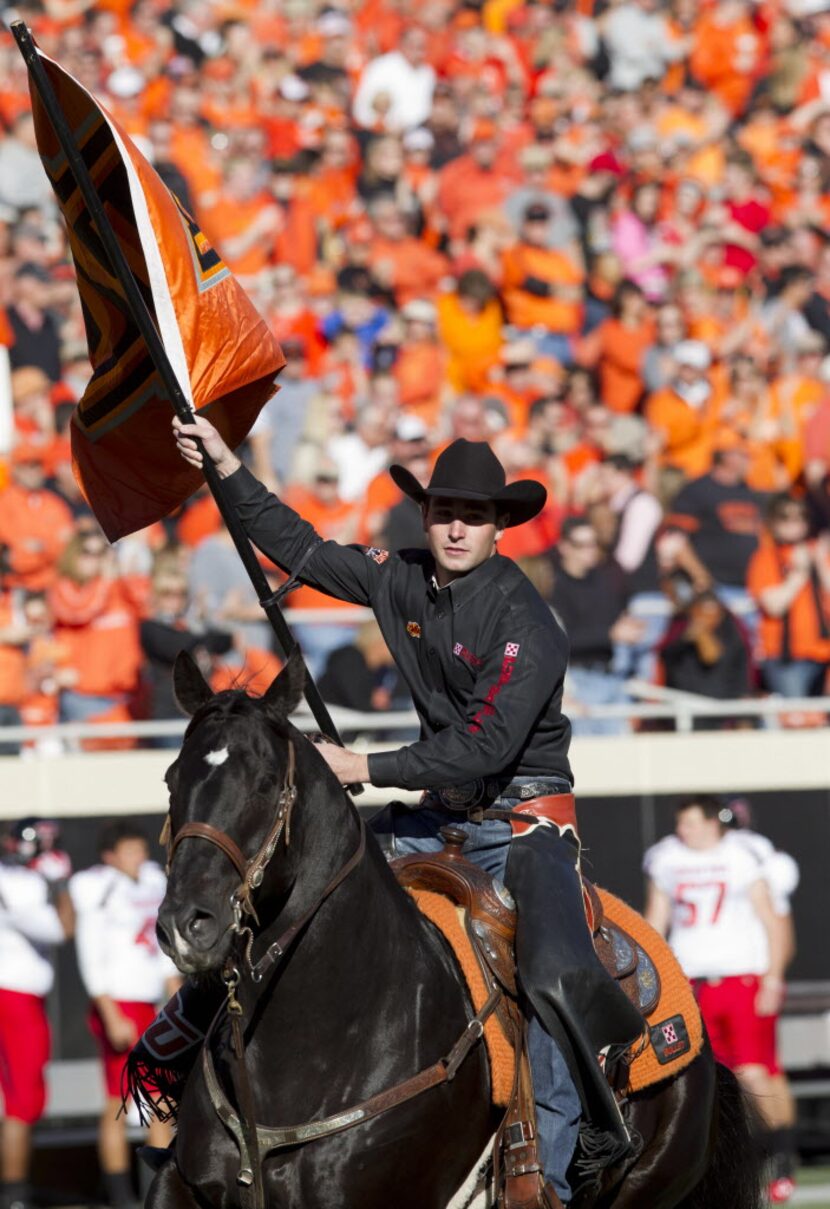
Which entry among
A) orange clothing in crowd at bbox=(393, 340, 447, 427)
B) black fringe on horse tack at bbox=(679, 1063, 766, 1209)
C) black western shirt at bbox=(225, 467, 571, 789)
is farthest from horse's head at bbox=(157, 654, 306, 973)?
orange clothing in crowd at bbox=(393, 340, 447, 427)

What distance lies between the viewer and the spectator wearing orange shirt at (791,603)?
13828mm

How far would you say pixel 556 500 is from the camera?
14.4 metres

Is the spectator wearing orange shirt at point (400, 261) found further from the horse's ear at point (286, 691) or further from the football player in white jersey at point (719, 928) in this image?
the horse's ear at point (286, 691)

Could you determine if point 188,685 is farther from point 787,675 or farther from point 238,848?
point 787,675

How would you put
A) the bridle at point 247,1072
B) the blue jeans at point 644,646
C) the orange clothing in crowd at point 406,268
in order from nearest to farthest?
the bridle at point 247,1072 < the blue jeans at point 644,646 < the orange clothing in crowd at point 406,268

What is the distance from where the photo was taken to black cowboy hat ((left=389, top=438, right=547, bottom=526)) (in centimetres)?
665

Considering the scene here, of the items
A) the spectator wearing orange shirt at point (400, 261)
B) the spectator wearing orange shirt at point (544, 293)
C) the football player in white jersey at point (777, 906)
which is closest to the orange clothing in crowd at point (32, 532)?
the spectator wearing orange shirt at point (400, 261)

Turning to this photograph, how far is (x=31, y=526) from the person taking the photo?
43.0ft

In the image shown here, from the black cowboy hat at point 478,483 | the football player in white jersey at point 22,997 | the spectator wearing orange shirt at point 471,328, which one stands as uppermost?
the spectator wearing orange shirt at point 471,328

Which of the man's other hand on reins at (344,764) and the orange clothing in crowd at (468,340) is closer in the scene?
the man's other hand on reins at (344,764)

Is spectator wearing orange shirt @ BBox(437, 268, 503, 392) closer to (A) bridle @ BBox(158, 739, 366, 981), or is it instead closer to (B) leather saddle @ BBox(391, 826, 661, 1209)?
(B) leather saddle @ BBox(391, 826, 661, 1209)

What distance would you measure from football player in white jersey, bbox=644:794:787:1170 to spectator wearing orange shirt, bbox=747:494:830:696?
2062 mm

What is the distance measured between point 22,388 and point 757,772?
17.0 feet

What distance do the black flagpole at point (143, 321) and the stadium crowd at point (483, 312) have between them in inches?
199
